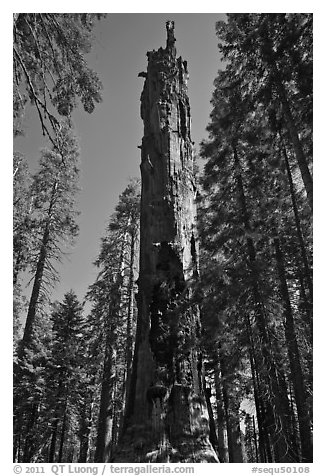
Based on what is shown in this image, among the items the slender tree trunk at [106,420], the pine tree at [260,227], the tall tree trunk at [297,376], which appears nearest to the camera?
the tall tree trunk at [297,376]

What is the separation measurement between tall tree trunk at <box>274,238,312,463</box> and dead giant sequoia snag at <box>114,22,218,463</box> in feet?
18.0

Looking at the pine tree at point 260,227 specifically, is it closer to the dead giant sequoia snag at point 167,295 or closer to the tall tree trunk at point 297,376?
the tall tree trunk at point 297,376

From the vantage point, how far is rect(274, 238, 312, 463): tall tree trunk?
8023mm

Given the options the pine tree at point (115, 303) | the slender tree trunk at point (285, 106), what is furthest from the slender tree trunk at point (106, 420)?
the slender tree trunk at point (285, 106)

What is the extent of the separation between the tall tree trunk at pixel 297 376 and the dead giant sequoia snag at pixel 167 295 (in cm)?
549

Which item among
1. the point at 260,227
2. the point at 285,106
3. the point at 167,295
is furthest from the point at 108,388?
the point at 285,106

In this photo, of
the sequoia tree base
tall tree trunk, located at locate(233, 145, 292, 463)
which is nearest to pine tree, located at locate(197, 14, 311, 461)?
tall tree trunk, located at locate(233, 145, 292, 463)

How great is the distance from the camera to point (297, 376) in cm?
877

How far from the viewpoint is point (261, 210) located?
10.3m

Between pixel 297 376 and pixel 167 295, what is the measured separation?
6.21 meters

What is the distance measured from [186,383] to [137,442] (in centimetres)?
84

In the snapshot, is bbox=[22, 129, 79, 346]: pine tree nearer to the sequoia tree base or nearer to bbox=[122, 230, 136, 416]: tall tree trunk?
bbox=[122, 230, 136, 416]: tall tree trunk

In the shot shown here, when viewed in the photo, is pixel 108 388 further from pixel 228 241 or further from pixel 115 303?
pixel 228 241

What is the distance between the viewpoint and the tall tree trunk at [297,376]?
802cm
